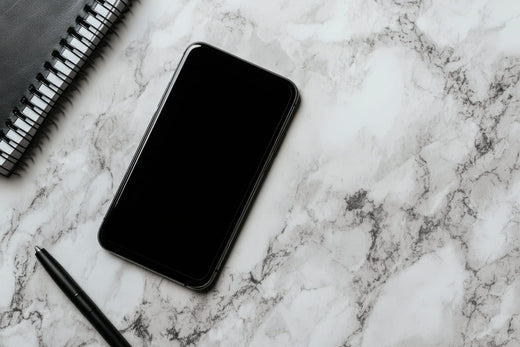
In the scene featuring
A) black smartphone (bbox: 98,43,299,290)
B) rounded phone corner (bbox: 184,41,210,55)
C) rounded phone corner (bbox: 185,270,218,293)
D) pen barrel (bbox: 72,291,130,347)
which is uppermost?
rounded phone corner (bbox: 184,41,210,55)

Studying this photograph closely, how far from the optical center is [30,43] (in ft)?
1.96

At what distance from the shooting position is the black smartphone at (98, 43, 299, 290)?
0.56 m

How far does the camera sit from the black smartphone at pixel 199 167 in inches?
22.1

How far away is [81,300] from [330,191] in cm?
27

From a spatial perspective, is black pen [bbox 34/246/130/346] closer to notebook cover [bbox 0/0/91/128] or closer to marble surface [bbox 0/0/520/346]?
marble surface [bbox 0/0/520/346]

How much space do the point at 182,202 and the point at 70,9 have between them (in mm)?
232

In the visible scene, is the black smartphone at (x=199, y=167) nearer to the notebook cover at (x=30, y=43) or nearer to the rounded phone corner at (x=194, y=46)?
the rounded phone corner at (x=194, y=46)

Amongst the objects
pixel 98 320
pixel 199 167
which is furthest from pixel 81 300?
pixel 199 167

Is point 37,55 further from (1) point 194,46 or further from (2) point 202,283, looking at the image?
(2) point 202,283

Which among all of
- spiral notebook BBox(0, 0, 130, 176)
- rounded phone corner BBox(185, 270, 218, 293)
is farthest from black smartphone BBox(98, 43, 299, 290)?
spiral notebook BBox(0, 0, 130, 176)

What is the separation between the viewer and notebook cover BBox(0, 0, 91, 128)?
0.60 m

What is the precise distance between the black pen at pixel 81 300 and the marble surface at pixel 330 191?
0.03ft

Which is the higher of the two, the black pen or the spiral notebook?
the spiral notebook

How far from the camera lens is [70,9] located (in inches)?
23.5
